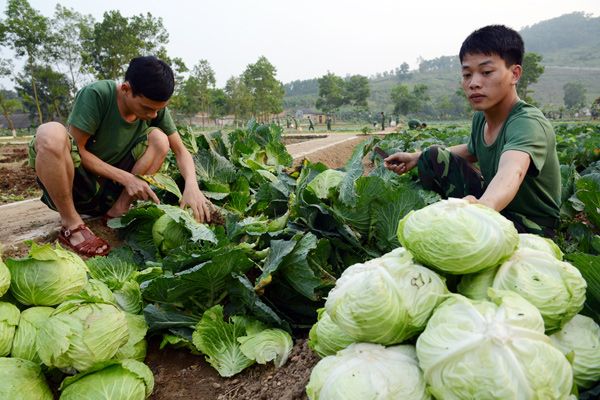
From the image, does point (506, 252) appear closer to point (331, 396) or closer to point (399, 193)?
point (331, 396)

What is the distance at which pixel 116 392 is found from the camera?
1.98 metres

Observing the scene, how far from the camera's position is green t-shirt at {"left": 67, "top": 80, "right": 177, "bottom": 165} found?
3.90 meters

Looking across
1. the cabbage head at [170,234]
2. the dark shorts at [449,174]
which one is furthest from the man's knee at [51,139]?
the dark shorts at [449,174]

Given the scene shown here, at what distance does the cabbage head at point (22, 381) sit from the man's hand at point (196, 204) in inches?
79.0

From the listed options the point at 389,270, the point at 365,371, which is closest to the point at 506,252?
the point at 389,270

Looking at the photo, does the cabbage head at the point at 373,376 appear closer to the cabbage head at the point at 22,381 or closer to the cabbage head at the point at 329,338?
the cabbage head at the point at 329,338

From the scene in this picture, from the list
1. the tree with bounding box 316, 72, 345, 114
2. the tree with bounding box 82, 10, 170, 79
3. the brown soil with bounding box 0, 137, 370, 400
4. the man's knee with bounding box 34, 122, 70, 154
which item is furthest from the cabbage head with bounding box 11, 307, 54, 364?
the tree with bounding box 316, 72, 345, 114

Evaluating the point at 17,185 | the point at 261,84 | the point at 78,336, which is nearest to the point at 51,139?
the point at 78,336

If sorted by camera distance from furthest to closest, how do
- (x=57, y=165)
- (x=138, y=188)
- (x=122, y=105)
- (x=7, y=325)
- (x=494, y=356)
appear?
1. (x=122, y=105)
2. (x=138, y=188)
3. (x=57, y=165)
4. (x=7, y=325)
5. (x=494, y=356)

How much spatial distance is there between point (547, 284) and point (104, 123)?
3.89 m

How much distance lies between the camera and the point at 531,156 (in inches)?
99.2

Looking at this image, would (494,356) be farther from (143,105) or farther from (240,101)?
(240,101)

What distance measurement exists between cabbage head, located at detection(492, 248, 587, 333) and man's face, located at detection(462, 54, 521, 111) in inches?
67.4

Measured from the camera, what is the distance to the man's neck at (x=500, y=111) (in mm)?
3053
